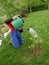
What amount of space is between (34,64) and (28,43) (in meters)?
1.58

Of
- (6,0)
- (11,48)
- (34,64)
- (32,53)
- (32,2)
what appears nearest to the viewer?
(34,64)

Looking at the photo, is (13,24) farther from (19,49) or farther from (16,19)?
(19,49)

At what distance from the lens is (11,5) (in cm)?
1596

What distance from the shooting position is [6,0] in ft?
51.4

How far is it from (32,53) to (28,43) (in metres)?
0.88

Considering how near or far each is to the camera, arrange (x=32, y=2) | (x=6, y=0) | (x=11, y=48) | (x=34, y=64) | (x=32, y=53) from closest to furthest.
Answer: (x=34, y=64) → (x=32, y=53) → (x=11, y=48) → (x=6, y=0) → (x=32, y=2)

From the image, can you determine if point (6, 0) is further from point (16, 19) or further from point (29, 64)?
point (29, 64)

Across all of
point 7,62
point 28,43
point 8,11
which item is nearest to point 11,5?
point 8,11

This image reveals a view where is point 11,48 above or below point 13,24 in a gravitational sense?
below

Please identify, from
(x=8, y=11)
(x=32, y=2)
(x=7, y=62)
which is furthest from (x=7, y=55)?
(x=32, y=2)

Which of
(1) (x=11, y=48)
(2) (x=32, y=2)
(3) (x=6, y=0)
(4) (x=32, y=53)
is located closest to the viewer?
(4) (x=32, y=53)

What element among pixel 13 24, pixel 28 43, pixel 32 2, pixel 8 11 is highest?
pixel 13 24

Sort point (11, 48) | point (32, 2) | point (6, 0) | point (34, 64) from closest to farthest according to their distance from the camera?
1. point (34, 64)
2. point (11, 48)
3. point (6, 0)
4. point (32, 2)

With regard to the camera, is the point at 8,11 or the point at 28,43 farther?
Result: the point at 8,11
